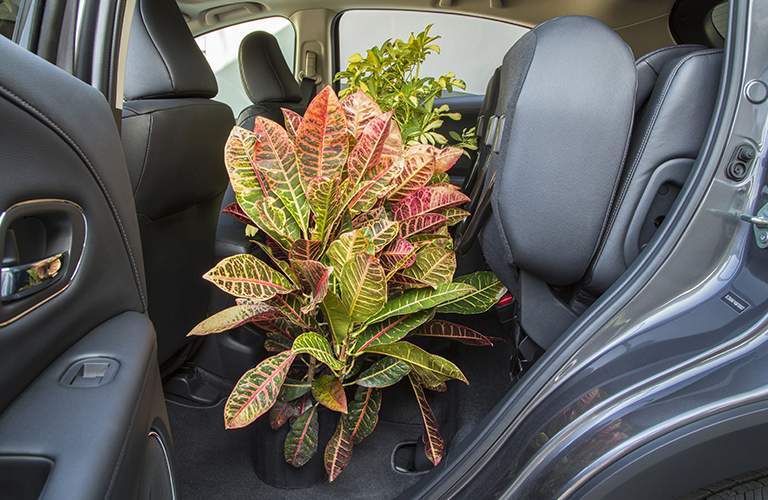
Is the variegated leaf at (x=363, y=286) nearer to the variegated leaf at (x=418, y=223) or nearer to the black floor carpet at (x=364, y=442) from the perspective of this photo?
the variegated leaf at (x=418, y=223)

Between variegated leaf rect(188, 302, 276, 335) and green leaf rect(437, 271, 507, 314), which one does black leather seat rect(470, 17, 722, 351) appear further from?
variegated leaf rect(188, 302, 276, 335)

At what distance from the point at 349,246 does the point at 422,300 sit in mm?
189

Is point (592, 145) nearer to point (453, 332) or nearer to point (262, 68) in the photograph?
point (453, 332)

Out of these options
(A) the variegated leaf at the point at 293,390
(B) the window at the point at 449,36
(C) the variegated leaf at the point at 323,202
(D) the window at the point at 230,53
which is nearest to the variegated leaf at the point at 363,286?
(C) the variegated leaf at the point at 323,202

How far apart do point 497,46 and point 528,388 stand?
1.96 metres

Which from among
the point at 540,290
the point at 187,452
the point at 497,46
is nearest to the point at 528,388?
the point at 540,290

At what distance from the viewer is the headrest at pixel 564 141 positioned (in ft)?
2.59

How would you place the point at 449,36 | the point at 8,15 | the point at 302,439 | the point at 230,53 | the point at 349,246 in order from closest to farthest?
the point at 8,15 < the point at 349,246 < the point at 302,439 < the point at 230,53 < the point at 449,36

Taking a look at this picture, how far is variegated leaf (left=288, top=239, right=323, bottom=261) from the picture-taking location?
904 millimetres

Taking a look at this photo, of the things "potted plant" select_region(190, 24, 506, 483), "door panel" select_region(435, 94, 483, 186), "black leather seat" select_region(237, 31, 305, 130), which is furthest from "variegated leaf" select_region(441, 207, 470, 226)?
"door panel" select_region(435, 94, 483, 186)

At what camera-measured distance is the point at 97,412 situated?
0.52 metres

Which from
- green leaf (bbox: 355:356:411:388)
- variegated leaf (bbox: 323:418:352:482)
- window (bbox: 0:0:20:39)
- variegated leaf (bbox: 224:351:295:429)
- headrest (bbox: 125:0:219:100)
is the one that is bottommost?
variegated leaf (bbox: 323:418:352:482)

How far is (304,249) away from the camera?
2.99 ft

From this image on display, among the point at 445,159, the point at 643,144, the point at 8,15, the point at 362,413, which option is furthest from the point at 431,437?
the point at 8,15
